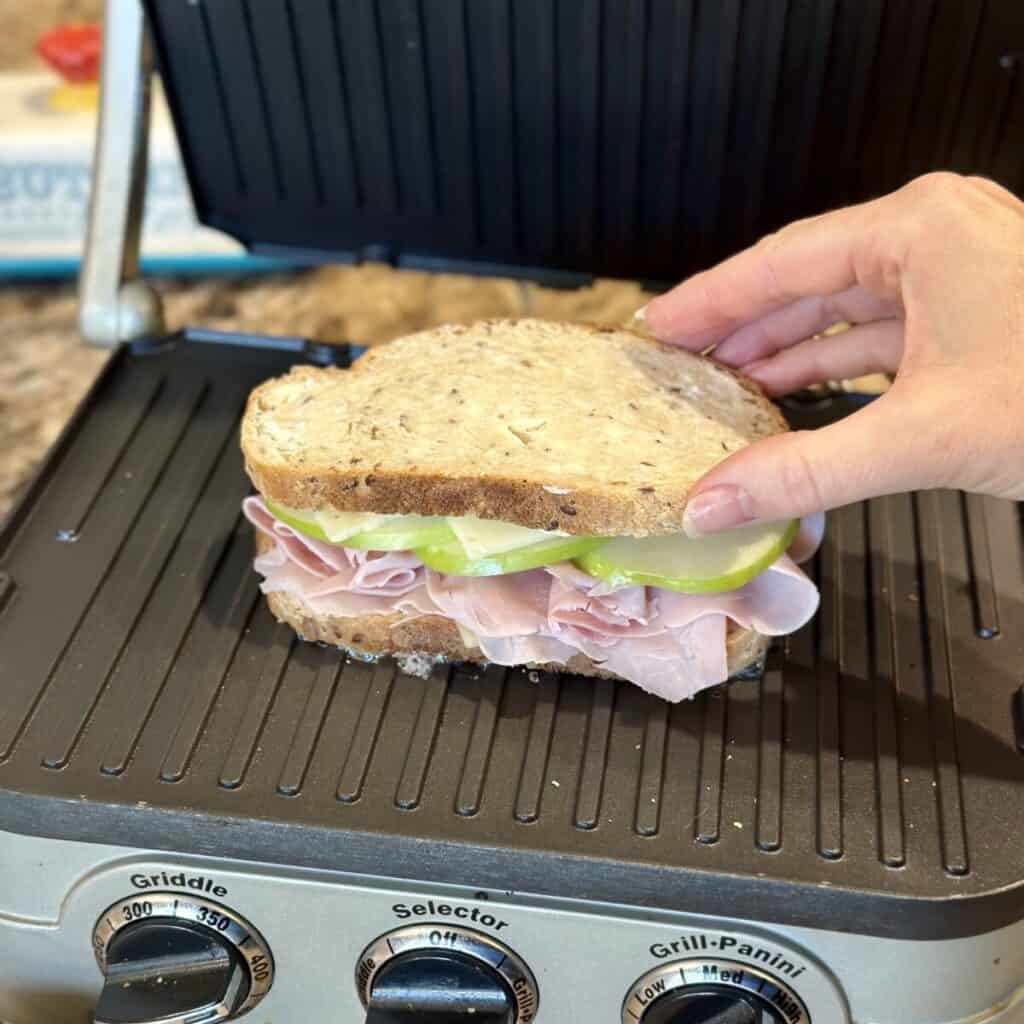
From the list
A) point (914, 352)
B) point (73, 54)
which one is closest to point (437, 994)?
point (914, 352)

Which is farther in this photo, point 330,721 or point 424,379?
point 424,379

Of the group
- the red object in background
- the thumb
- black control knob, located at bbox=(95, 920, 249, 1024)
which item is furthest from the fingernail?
the red object in background

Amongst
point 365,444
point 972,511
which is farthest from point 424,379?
point 972,511

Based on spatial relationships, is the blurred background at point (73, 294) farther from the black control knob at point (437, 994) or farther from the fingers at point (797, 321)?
the black control knob at point (437, 994)

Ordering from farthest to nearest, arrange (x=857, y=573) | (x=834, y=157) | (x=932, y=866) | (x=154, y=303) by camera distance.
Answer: (x=154, y=303) < (x=834, y=157) < (x=857, y=573) < (x=932, y=866)

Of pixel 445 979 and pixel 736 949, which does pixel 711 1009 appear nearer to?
pixel 736 949

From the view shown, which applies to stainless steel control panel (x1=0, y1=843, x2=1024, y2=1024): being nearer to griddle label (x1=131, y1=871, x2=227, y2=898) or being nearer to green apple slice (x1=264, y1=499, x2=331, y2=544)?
griddle label (x1=131, y1=871, x2=227, y2=898)

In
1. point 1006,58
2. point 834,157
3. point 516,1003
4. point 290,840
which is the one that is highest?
point 1006,58

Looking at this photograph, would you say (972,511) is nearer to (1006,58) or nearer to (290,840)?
(1006,58)
